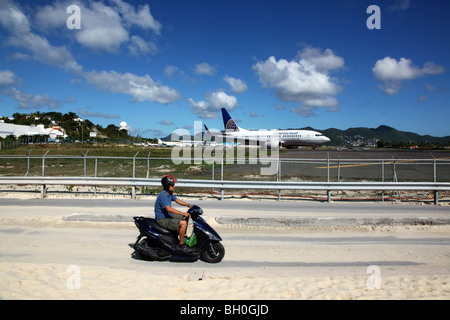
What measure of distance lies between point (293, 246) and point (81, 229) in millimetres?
5525

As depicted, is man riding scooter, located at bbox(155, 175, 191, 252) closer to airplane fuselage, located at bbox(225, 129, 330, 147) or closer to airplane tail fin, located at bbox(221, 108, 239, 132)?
airplane fuselage, located at bbox(225, 129, 330, 147)

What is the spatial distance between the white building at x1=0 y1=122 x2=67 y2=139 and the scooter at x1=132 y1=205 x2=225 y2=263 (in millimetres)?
85157

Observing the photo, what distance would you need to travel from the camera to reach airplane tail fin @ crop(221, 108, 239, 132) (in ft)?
219

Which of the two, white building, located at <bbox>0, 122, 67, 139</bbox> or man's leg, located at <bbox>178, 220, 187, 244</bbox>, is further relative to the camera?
white building, located at <bbox>0, 122, 67, 139</bbox>

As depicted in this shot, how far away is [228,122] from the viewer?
222 ft

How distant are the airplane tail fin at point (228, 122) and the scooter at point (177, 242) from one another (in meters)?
60.4

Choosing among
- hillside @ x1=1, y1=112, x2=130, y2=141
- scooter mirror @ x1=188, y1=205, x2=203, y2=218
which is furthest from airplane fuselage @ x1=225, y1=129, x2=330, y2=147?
hillside @ x1=1, y1=112, x2=130, y2=141

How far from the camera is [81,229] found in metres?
9.38

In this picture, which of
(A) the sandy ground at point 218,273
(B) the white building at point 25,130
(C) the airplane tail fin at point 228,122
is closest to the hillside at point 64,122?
(B) the white building at point 25,130

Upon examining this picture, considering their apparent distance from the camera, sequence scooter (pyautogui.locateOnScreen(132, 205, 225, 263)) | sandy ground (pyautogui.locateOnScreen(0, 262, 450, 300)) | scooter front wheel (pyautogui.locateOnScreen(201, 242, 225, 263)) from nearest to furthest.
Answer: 1. sandy ground (pyautogui.locateOnScreen(0, 262, 450, 300))
2. scooter (pyautogui.locateOnScreen(132, 205, 225, 263))
3. scooter front wheel (pyautogui.locateOnScreen(201, 242, 225, 263))

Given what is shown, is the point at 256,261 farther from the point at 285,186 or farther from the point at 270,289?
the point at 285,186

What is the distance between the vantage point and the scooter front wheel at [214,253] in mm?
6691

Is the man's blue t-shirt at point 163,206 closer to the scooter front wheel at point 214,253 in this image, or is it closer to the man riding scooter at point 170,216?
the man riding scooter at point 170,216
